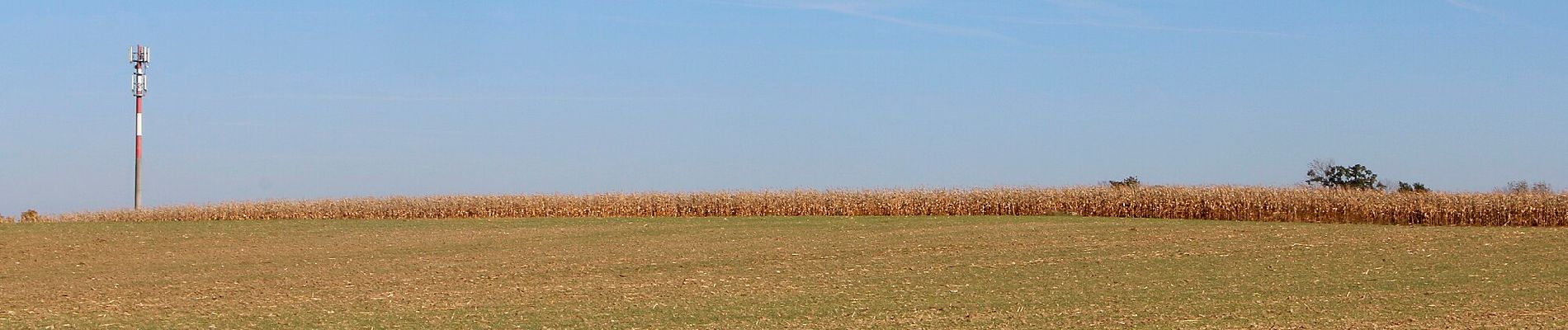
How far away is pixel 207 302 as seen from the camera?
62.0 ft

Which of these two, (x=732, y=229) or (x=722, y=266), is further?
(x=732, y=229)

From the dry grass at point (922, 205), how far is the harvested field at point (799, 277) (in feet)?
17.6

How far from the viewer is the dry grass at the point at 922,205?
39.0 m

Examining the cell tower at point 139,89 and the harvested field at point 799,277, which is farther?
the cell tower at point 139,89

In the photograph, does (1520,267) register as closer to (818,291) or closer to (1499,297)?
(1499,297)

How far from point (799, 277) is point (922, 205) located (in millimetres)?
21933

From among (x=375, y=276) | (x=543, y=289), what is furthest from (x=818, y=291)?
(x=375, y=276)

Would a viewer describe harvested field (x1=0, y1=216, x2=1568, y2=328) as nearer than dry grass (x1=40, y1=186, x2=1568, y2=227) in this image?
Yes

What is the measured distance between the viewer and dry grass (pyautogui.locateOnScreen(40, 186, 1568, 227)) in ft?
128

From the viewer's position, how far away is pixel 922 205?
43.2 m

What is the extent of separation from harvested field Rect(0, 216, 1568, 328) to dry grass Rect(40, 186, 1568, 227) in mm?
5372

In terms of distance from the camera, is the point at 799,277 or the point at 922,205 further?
the point at 922,205

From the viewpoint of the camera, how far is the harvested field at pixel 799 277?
16.4 metres

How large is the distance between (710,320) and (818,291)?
3.47 metres
